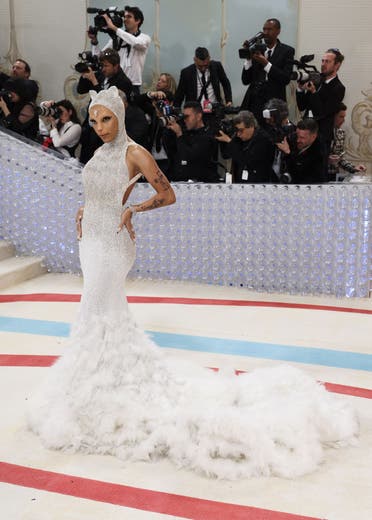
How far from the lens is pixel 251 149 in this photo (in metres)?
6.28

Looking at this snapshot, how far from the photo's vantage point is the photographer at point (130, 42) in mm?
7090

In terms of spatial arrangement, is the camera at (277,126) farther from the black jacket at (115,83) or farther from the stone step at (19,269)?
the stone step at (19,269)

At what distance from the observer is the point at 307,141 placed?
20.2ft

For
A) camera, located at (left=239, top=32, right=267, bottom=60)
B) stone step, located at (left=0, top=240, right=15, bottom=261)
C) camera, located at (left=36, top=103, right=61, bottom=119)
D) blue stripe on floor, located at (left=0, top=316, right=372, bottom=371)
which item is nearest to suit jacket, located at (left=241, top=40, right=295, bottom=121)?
camera, located at (left=239, top=32, right=267, bottom=60)

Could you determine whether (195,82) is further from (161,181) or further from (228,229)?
(161,181)

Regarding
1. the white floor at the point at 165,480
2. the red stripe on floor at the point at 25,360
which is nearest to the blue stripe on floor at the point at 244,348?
the white floor at the point at 165,480

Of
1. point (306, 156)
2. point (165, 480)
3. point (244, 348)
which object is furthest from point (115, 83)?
point (165, 480)

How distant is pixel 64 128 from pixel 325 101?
262 centimetres

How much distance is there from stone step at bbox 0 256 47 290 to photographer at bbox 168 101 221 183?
5.07 feet

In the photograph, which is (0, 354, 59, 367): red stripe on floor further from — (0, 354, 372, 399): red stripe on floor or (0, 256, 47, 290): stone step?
(0, 256, 47, 290): stone step

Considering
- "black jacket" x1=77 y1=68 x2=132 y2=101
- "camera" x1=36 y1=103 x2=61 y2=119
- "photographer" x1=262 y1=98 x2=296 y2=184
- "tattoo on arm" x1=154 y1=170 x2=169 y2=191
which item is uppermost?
"black jacket" x1=77 y1=68 x2=132 y2=101

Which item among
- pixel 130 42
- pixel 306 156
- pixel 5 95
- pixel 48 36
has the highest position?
pixel 48 36

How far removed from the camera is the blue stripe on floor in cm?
448

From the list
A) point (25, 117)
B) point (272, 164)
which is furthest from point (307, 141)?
point (25, 117)
